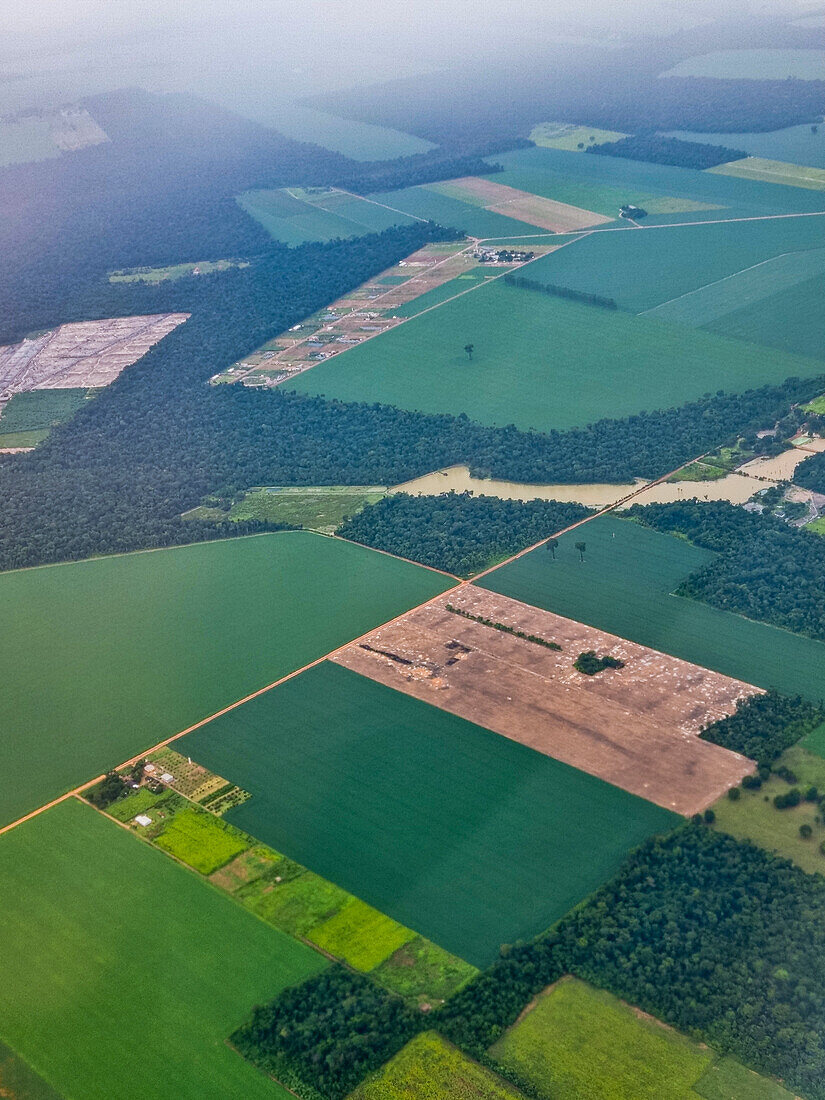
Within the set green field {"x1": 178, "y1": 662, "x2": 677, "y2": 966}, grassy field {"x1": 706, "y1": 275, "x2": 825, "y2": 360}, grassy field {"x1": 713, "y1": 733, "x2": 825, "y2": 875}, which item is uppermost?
grassy field {"x1": 706, "y1": 275, "x2": 825, "y2": 360}

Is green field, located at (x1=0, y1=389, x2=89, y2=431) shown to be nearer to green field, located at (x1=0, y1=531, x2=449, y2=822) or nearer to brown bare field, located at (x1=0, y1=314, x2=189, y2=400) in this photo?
brown bare field, located at (x1=0, y1=314, x2=189, y2=400)

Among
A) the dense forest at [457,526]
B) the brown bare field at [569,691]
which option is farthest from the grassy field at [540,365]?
the brown bare field at [569,691]

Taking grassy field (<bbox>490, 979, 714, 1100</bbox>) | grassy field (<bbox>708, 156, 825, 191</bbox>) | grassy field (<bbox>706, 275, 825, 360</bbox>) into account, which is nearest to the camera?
grassy field (<bbox>490, 979, 714, 1100</bbox>)

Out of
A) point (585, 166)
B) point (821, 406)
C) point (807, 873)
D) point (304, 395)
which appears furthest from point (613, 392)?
point (585, 166)

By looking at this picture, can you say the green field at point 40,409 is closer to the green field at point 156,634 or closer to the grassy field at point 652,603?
the green field at point 156,634

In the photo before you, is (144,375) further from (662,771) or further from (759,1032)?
(759,1032)

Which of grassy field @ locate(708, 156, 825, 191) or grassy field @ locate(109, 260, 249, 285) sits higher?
grassy field @ locate(708, 156, 825, 191)

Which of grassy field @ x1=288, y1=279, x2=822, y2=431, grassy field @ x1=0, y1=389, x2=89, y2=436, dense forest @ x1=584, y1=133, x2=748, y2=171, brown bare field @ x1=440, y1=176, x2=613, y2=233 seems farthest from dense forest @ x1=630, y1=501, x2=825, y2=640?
dense forest @ x1=584, y1=133, x2=748, y2=171
